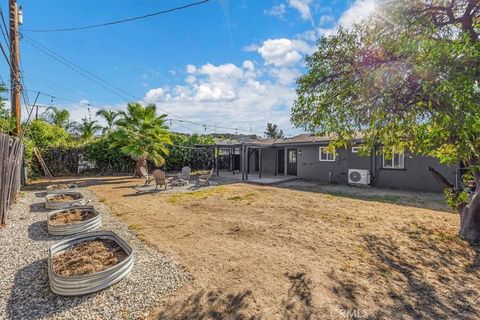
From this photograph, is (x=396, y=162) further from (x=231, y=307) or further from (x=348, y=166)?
(x=231, y=307)

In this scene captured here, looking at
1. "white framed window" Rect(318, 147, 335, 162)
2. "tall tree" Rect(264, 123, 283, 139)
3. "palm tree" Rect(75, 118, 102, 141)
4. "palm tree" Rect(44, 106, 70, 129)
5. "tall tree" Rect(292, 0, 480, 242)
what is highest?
"tall tree" Rect(264, 123, 283, 139)

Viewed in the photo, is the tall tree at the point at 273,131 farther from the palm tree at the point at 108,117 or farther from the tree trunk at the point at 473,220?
the tree trunk at the point at 473,220

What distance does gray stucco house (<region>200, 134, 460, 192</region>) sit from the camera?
36.7ft

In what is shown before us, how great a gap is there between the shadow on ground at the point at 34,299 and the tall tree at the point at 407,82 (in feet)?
15.2

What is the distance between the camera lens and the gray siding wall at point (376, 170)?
433 inches

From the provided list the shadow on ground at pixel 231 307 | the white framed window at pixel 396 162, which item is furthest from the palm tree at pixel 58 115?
the shadow on ground at pixel 231 307

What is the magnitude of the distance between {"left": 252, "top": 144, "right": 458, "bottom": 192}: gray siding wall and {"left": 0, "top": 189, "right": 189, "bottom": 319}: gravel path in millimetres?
8486

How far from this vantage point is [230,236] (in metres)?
5.38

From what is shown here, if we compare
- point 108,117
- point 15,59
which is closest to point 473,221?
point 15,59

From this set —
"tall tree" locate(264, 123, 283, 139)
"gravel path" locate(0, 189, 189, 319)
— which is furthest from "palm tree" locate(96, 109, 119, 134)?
"tall tree" locate(264, 123, 283, 139)

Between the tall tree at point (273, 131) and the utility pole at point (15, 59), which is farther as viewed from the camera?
the tall tree at point (273, 131)

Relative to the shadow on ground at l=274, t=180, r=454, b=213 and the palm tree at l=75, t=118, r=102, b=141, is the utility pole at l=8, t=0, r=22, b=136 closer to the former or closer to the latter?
the shadow on ground at l=274, t=180, r=454, b=213

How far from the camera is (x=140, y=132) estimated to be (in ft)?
49.9

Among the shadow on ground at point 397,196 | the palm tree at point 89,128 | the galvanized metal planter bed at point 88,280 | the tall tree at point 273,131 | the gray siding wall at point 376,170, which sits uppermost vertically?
the tall tree at point 273,131
